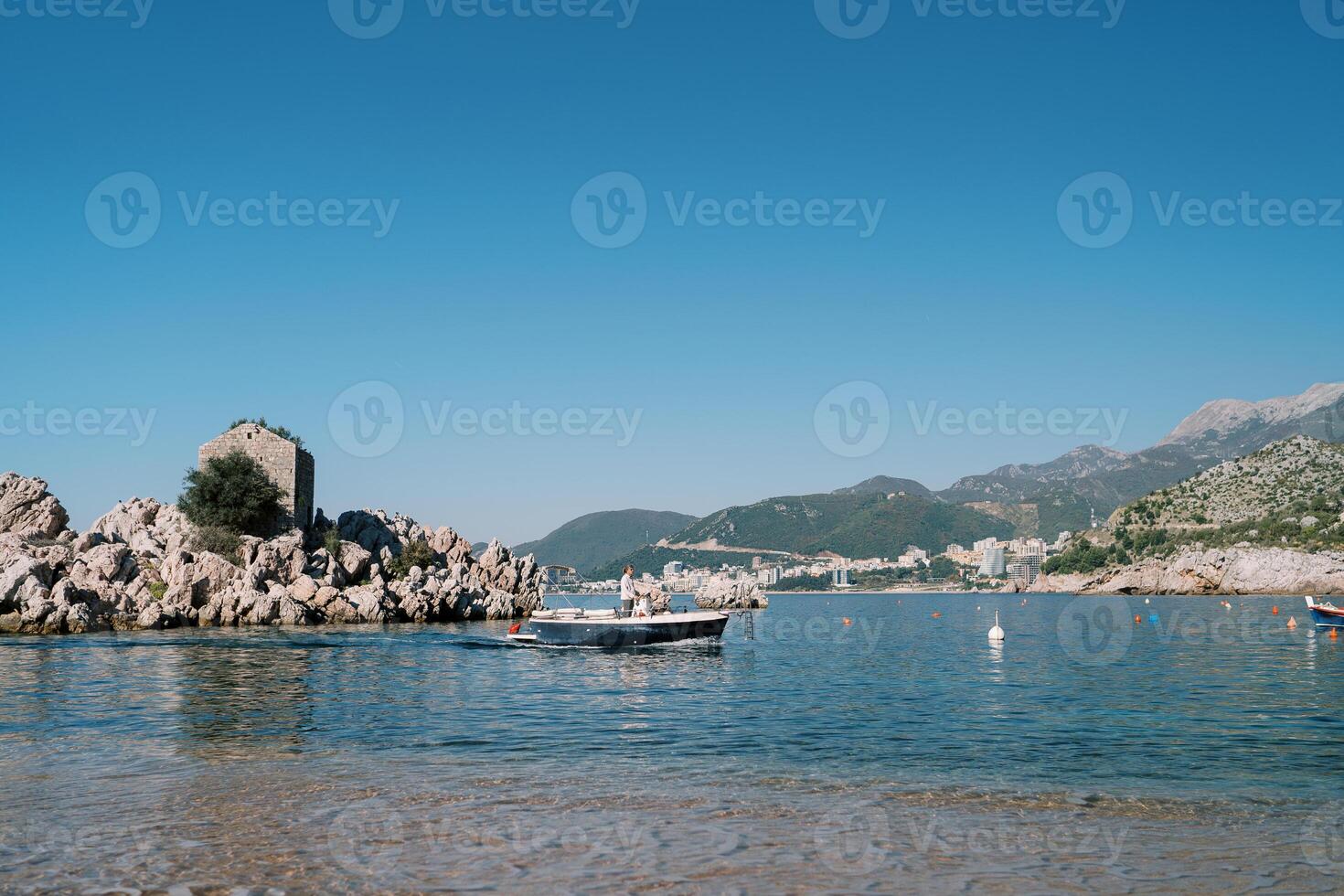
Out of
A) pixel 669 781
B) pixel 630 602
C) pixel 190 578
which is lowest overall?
pixel 669 781

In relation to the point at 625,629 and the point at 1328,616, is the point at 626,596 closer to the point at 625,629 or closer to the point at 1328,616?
the point at 625,629

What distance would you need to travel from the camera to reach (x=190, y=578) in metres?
57.2

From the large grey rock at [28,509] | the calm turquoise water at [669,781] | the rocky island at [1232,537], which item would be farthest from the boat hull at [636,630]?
the rocky island at [1232,537]

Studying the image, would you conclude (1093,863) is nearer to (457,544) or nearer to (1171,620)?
(1171,620)

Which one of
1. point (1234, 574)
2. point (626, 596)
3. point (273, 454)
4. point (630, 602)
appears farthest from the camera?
point (1234, 574)

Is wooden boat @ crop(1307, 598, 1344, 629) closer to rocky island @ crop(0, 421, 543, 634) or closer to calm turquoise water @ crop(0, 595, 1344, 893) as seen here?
calm turquoise water @ crop(0, 595, 1344, 893)

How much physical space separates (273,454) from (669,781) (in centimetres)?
6463

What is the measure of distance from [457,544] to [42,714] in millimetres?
65402

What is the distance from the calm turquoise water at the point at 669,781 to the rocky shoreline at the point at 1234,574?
98.8 metres

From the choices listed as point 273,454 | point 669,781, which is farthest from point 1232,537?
point 669,781

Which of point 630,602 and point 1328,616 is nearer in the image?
point 630,602

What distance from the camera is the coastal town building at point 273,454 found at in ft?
230

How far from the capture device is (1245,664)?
3234 centimetres

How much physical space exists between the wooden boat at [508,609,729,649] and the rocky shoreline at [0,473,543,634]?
2617 centimetres
